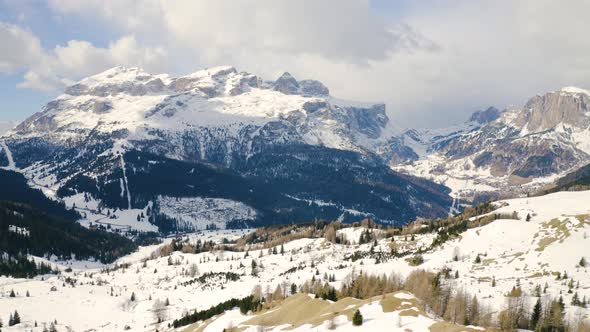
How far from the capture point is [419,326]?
326 ft

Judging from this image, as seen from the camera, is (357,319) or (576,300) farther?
(576,300)

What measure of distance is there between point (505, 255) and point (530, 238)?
642 inches

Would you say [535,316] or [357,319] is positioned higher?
[357,319]

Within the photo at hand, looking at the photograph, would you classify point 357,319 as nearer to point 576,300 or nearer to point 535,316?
point 535,316

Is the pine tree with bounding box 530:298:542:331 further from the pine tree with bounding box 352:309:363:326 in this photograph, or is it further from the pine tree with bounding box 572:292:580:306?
the pine tree with bounding box 352:309:363:326

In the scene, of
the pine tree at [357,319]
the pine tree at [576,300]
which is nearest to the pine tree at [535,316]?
the pine tree at [576,300]

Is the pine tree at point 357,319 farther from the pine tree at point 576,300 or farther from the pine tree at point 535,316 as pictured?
the pine tree at point 576,300

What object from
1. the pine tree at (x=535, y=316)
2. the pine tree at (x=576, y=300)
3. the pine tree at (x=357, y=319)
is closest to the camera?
the pine tree at (x=357, y=319)

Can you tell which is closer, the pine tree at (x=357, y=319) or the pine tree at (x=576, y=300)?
the pine tree at (x=357, y=319)

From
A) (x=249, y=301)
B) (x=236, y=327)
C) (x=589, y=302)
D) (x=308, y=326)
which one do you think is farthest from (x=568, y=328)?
(x=249, y=301)

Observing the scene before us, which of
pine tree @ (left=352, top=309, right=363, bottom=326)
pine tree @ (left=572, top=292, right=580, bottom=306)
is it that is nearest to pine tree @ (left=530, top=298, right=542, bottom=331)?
pine tree @ (left=572, top=292, right=580, bottom=306)

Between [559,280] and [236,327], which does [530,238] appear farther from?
[236,327]

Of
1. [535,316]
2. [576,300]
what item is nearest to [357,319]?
[535,316]

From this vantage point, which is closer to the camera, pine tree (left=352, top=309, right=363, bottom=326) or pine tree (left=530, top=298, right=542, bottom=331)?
pine tree (left=352, top=309, right=363, bottom=326)
